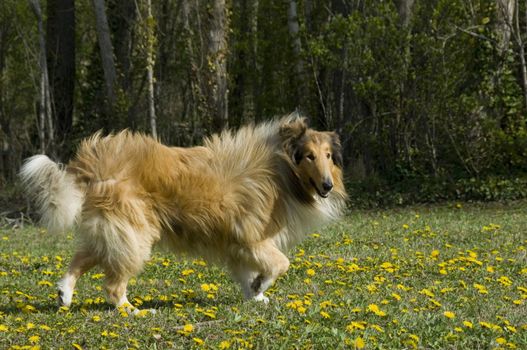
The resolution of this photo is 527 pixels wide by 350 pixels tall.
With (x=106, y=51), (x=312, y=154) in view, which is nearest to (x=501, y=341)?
(x=312, y=154)

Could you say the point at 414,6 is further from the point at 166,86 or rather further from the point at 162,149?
the point at 162,149

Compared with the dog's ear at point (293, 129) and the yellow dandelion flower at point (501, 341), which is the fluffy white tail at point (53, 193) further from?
the yellow dandelion flower at point (501, 341)

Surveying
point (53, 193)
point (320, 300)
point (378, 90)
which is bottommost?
point (320, 300)

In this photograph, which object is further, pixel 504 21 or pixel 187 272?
pixel 504 21

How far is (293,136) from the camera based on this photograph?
25.3 feet

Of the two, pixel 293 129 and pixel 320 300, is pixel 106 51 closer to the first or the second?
pixel 293 129

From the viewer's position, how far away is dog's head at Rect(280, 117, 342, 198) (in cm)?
745

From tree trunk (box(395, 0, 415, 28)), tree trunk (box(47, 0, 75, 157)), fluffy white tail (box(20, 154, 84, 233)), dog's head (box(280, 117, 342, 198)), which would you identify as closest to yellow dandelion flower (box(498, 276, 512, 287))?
dog's head (box(280, 117, 342, 198))

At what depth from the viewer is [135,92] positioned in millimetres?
19656

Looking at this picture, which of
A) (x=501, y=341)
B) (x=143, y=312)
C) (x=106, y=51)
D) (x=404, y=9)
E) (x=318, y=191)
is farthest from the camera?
(x=106, y=51)

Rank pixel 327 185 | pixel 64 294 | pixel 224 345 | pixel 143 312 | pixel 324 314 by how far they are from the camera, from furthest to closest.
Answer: pixel 327 185, pixel 64 294, pixel 143 312, pixel 324 314, pixel 224 345

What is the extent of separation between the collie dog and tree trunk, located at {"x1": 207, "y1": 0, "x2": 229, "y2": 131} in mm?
9132

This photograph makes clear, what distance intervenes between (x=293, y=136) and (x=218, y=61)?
9455mm

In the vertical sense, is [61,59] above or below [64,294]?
above
